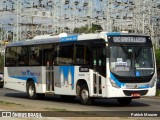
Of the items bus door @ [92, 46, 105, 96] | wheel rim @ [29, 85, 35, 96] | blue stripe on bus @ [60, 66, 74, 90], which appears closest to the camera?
bus door @ [92, 46, 105, 96]

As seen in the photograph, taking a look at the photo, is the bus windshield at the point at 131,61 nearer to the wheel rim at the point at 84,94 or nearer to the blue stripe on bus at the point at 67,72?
the wheel rim at the point at 84,94

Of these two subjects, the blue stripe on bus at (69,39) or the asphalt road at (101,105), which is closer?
the asphalt road at (101,105)

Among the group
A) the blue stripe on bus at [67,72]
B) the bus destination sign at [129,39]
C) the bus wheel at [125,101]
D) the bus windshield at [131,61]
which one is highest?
the bus destination sign at [129,39]

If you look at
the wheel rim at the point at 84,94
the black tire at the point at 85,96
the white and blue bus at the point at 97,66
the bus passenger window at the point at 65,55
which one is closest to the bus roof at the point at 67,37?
the white and blue bus at the point at 97,66

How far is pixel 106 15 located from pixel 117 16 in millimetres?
4523

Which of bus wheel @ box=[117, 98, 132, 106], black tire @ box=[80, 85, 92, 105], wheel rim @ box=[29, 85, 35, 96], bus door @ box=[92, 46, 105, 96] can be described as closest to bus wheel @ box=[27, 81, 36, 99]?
wheel rim @ box=[29, 85, 35, 96]

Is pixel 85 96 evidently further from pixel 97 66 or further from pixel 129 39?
pixel 129 39

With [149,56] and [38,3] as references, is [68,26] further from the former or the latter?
[149,56]

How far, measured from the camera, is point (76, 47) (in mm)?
20672

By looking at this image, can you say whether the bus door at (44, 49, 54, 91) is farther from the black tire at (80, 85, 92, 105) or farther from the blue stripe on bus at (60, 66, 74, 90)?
the black tire at (80, 85, 92, 105)

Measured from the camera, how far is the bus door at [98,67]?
62.0 feet

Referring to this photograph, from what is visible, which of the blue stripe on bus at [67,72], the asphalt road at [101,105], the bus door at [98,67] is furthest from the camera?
the blue stripe on bus at [67,72]

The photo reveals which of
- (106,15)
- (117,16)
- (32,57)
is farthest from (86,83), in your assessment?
(117,16)

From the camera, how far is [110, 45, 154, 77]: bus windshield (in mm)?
18688
